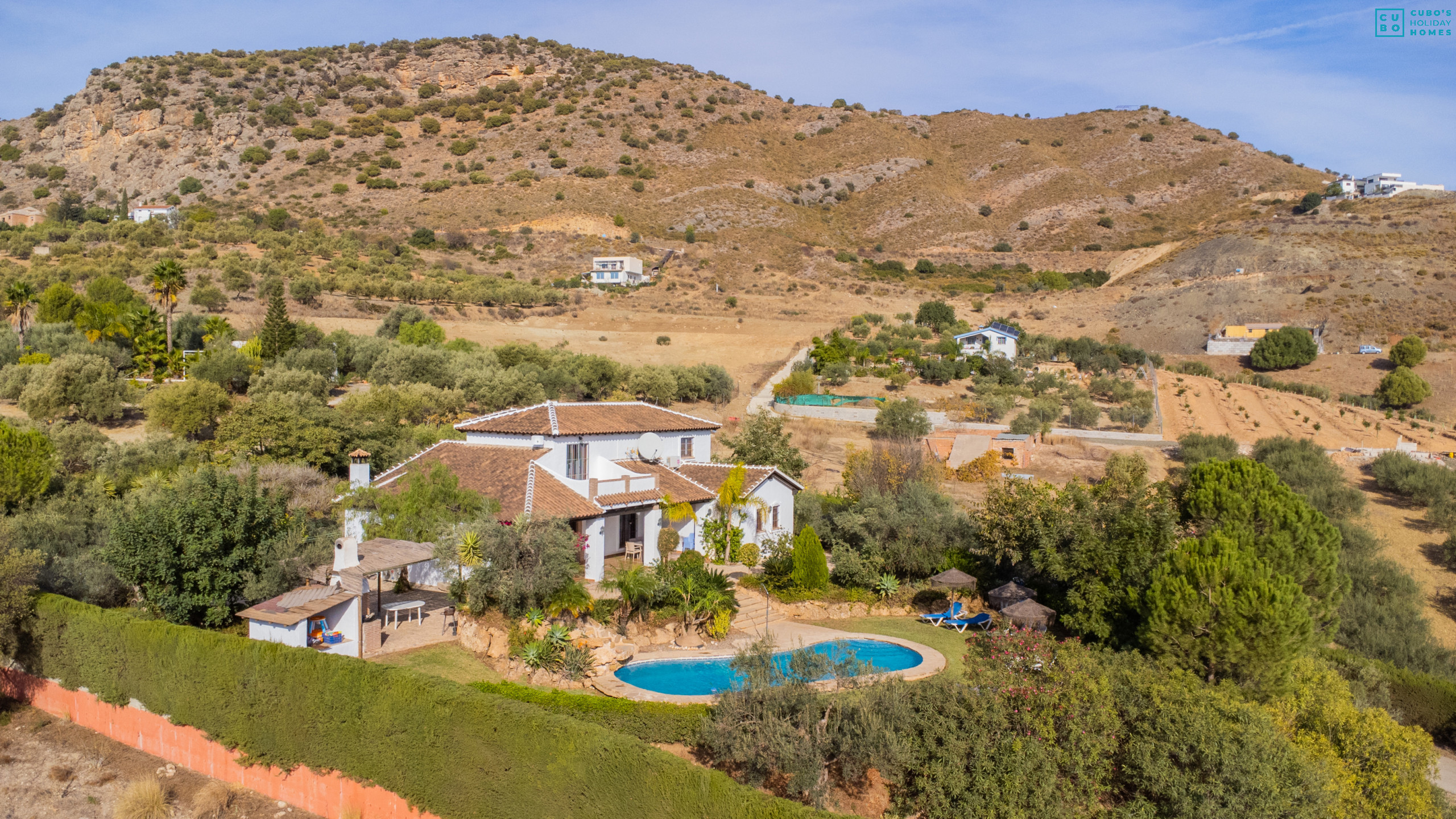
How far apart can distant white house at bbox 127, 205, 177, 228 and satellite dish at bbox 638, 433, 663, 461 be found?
201ft

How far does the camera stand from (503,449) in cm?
2248

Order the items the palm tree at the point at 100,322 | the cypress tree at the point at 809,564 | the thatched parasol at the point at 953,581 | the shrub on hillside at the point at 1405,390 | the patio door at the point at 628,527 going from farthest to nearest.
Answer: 1. the shrub on hillside at the point at 1405,390
2. the palm tree at the point at 100,322
3. the patio door at the point at 628,527
4. the cypress tree at the point at 809,564
5. the thatched parasol at the point at 953,581

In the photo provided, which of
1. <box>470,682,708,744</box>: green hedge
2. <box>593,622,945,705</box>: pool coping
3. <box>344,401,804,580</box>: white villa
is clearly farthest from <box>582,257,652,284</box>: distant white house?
<box>470,682,708,744</box>: green hedge

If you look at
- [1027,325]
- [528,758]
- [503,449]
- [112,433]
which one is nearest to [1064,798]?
[528,758]

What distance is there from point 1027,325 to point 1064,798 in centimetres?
6162

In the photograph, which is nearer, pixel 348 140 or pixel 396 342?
pixel 396 342

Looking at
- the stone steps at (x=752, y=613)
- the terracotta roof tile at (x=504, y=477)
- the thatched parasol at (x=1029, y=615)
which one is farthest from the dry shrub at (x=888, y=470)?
the terracotta roof tile at (x=504, y=477)

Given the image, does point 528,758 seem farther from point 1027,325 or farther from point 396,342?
point 1027,325

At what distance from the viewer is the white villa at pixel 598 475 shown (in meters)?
20.2

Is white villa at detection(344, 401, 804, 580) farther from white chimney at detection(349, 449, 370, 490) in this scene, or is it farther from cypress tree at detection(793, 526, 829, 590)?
cypress tree at detection(793, 526, 829, 590)

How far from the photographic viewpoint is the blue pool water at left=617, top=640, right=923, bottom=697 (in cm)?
1409

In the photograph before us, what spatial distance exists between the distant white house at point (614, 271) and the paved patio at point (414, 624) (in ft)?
165

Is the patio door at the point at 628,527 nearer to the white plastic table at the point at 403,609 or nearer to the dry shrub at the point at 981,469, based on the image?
the white plastic table at the point at 403,609

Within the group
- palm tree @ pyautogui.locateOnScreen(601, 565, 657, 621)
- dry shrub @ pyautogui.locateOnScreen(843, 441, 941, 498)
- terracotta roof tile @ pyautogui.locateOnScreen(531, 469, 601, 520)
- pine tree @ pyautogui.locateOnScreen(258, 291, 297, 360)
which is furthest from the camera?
pine tree @ pyautogui.locateOnScreen(258, 291, 297, 360)
